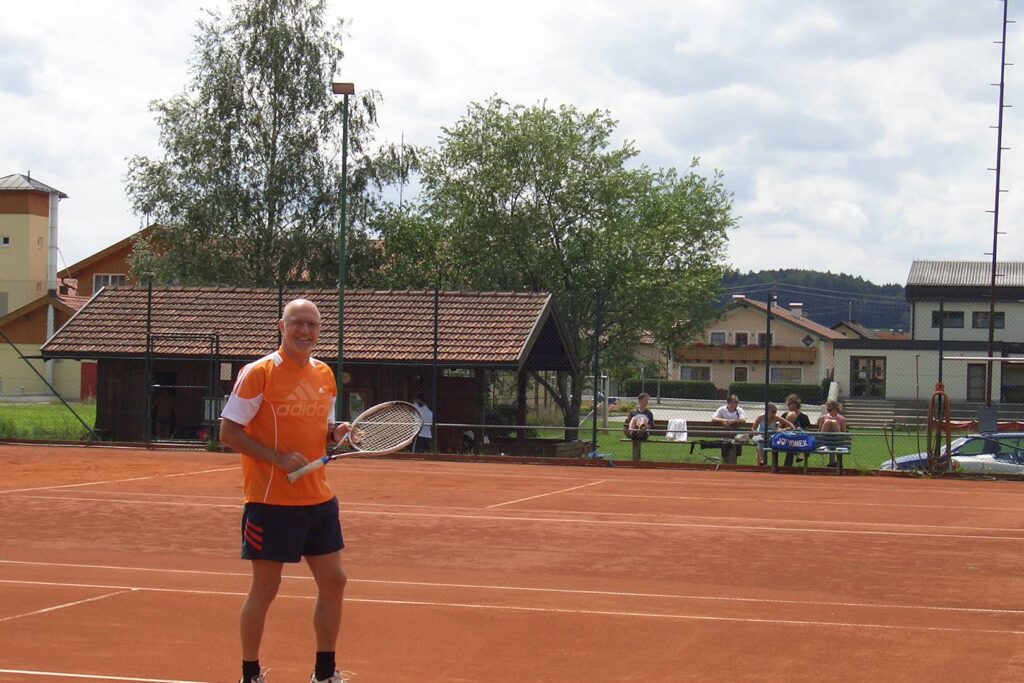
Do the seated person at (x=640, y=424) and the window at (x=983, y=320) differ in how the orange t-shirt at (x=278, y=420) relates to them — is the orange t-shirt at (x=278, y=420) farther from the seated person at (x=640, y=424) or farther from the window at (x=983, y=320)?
the window at (x=983, y=320)

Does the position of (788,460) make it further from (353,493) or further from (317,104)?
(317,104)

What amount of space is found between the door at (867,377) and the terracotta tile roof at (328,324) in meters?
37.8

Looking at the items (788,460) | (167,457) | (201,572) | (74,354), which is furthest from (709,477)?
(74,354)

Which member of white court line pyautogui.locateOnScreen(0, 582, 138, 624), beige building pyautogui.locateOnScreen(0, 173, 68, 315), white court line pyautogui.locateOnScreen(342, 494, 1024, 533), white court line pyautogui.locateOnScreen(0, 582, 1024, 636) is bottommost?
white court line pyautogui.locateOnScreen(0, 582, 138, 624)

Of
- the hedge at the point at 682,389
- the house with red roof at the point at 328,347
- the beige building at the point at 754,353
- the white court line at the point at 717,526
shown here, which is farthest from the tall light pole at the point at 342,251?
the beige building at the point at 754,353

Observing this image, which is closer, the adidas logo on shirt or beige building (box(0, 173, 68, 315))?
the adidas logo on shirt

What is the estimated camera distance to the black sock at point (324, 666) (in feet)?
18.3

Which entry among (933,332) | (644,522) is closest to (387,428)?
(644,522)

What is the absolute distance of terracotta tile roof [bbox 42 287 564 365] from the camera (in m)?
25.0

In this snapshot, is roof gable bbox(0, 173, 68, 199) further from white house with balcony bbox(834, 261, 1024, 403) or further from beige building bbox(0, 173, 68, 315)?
white house with balcony bbox(834, 261, 1024, 403)

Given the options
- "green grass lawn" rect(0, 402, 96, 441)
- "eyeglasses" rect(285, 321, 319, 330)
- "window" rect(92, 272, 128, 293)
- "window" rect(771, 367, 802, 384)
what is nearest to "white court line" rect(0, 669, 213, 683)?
"eyeglasses" rect(285, 321, 319, 330)

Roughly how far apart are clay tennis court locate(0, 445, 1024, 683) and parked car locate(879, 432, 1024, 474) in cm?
342

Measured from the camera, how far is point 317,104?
38250 millimetres

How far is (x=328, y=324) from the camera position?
26281mm
